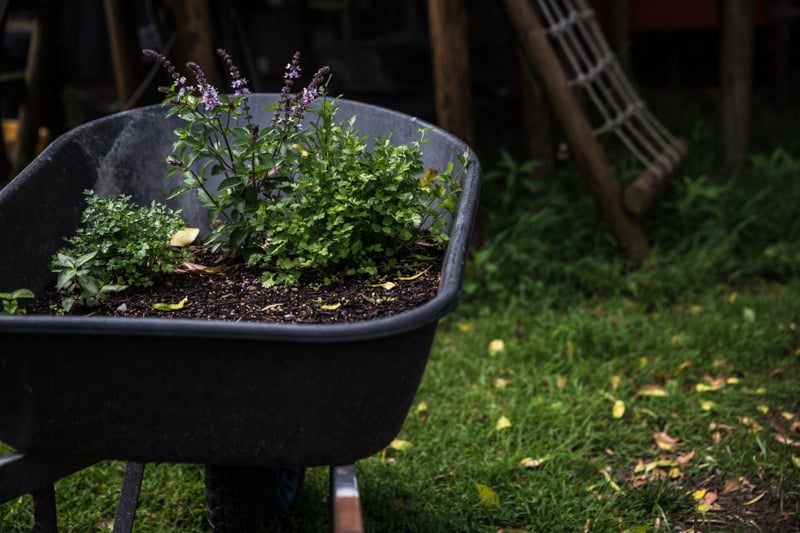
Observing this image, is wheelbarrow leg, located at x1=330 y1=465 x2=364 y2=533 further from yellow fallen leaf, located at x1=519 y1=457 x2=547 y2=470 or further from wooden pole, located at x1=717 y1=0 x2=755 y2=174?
wooden pole, located at x1=717 y1=0 x2=755 y2=174

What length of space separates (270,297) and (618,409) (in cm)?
147

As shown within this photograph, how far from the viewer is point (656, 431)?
2.78 metres

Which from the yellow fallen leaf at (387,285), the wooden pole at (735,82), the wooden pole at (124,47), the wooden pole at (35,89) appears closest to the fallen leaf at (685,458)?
the yellow fallen leaf at (387,285)

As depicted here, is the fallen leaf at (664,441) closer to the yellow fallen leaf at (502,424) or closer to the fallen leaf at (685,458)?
the fallen leaf at (685,458)

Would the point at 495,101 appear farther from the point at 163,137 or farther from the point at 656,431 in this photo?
the point at 163,137

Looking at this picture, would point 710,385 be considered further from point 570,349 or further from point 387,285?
point 387,285

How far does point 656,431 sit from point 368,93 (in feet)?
13.5

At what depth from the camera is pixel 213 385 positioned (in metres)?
1.39

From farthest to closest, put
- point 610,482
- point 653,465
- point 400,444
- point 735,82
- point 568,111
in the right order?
1. point 735,82
2. point 568,111
3. point 400,444
4. point 653,465
5. point 610,482

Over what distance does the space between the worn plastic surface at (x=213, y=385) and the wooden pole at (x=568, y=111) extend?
235 cm

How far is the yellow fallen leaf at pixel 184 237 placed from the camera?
6.74 feet

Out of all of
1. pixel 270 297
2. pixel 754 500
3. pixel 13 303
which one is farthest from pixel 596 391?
pixel 13 303

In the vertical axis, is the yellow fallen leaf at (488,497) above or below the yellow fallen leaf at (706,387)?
above

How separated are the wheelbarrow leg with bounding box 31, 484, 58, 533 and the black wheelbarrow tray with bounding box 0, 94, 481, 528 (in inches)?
4.6
